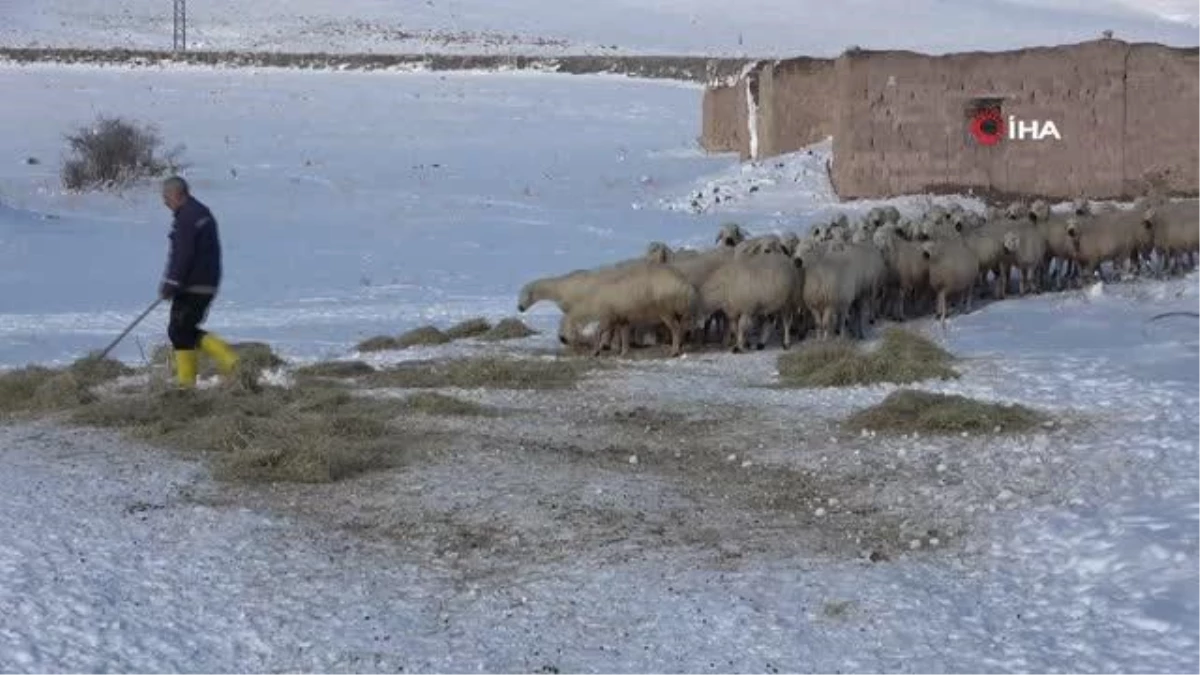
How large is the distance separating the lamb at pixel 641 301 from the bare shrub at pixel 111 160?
23247 millimetres

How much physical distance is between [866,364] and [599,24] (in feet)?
293

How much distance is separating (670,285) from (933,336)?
8.42ft

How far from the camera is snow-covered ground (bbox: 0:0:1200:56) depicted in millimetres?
88875

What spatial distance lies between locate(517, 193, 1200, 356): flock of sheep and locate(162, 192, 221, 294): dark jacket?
3939 mm

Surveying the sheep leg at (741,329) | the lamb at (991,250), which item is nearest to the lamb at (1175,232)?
the lamb at (991,250)

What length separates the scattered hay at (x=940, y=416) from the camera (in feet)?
39.5

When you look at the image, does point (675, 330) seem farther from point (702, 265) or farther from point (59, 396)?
point (59, 396)

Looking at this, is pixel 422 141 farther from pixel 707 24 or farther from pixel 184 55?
pixel 707 24

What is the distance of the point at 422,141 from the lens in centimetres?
5078

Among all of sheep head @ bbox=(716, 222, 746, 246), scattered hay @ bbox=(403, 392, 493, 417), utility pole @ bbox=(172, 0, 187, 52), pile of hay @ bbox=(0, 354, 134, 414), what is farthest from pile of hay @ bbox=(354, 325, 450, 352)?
utility pole @ bbox=(172, 0, 187, 52)

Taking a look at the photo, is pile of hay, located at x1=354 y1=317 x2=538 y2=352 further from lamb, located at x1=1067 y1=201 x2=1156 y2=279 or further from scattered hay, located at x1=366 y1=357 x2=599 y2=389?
lamb, located at x1=1067 y1=201 x2=1156 y2=279

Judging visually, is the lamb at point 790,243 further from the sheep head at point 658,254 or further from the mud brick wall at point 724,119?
the mud brick wall at point 724,119

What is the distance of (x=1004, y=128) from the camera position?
92.3ft

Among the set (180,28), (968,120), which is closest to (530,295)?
(968,120)
